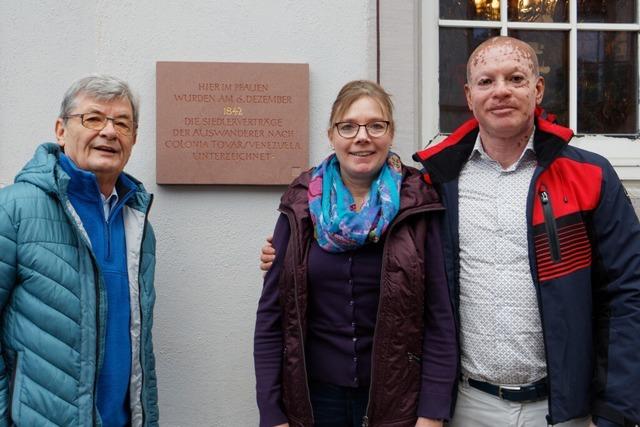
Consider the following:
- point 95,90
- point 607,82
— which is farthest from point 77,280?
point 607,82

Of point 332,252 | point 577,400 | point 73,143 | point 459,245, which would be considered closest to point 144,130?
point 73,143

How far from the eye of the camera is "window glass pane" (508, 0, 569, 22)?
3.32 m

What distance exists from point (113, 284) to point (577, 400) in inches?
62.5

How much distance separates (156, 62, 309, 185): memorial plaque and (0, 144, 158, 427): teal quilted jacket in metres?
0.96

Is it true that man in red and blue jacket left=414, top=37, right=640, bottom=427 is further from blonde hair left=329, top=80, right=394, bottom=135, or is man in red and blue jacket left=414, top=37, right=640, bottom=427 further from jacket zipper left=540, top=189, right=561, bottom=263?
blonde hair left=329, top=80, right=394, bottom=135

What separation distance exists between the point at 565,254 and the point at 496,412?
0.59 meters

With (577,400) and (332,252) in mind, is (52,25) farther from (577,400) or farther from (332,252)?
(577,400)

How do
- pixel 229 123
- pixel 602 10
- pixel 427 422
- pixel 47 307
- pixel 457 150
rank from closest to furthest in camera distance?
pixel 47 307 → pixel 427 422 → pixel 457 150 → pixel 229 123 → pixel 602 10

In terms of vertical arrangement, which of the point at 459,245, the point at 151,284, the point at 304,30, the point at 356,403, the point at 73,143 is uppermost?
the point at 304,30

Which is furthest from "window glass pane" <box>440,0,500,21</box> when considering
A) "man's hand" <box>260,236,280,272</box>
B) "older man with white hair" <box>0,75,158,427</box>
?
"older man with white hair" <box>0,75,158,427</box>

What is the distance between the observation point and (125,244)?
2.11 m

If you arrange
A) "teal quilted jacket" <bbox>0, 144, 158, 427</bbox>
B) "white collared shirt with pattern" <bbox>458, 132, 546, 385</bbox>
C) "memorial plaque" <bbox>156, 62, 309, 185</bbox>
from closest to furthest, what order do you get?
"teal quilted jacket" <bbox>0, 144, 158, 427</bbox>, "white collared shirt with pattern" <bbox>458, 132, 546, 385</bbox>, "memorial plaque" <bbox>156, 62, 309, 185</bbox>

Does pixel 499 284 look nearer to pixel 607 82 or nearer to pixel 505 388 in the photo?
pixel 505 388

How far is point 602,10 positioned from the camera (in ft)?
11.1
